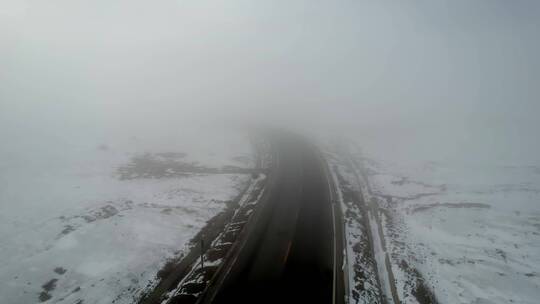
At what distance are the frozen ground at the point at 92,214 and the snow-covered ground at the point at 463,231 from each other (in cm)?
1172

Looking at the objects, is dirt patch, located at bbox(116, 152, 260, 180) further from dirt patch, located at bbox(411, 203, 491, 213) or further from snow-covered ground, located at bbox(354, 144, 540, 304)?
dirt patch, located at bbox(411, 203, 491, 213)

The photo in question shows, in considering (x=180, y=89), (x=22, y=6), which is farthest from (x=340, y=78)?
(x=22, y=6)

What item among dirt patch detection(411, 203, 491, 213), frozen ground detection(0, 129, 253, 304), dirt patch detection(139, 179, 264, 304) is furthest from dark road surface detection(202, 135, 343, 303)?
dirt patch detection(411, 203, 491, 213)

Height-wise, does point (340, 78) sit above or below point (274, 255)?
above

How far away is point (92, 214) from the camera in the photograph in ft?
55.4

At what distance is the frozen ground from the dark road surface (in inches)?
129

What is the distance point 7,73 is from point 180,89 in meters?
50.4

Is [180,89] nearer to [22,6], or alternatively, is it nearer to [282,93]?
[282,93]

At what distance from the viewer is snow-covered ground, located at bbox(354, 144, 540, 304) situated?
1235 centimetres

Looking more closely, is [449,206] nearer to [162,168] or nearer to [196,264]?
[196,264]

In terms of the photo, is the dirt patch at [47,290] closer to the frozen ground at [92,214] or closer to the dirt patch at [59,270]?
the frozen ground at [92,214]

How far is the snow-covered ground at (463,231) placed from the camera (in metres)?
12.4

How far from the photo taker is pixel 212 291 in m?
11.2

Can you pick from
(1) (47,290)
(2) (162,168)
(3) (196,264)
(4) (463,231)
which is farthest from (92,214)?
(4) (463,231)
